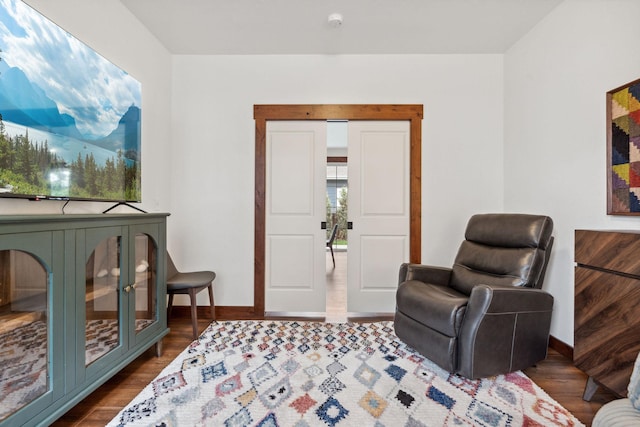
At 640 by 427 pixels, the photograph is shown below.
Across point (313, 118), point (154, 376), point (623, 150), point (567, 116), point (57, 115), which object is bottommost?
point (154, 376)

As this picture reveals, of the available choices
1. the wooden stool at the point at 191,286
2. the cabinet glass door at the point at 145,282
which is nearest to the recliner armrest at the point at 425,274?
the wooden stool at the point at 191,286

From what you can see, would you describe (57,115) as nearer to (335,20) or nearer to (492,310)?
(335,20)

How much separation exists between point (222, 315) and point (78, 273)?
1.74 meters

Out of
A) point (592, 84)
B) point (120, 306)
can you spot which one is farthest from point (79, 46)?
point (592, 84)

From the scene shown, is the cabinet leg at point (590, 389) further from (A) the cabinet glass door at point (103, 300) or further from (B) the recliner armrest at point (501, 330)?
(A) the cabinet glass door at point (103, 300)

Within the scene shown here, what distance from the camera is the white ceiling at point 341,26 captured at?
7.36ft

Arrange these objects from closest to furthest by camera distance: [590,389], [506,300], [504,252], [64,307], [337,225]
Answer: [64,307] → [590,389] → [506,300] → [504,252] → [337,225]

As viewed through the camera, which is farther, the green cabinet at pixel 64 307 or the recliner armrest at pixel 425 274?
the recliner armrest at pixel 425 274

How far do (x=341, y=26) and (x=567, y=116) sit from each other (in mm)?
1958

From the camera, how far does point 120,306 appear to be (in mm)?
1714

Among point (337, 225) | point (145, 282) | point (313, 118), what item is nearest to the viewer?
point (145, 282)

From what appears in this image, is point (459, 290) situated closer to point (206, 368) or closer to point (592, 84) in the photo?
point (592, 84)

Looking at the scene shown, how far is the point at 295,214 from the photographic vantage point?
3.03 m

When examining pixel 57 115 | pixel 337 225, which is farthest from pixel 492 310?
pixel 337 225
